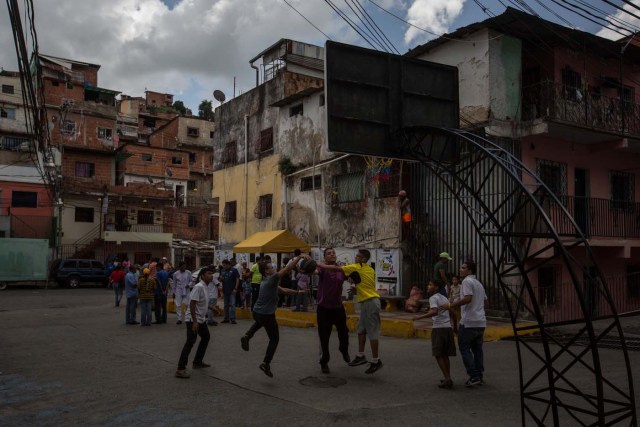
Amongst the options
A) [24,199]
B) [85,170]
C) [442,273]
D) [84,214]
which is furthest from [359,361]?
[85,170]

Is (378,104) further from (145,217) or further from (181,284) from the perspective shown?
(145,217)

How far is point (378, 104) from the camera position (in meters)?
10.3

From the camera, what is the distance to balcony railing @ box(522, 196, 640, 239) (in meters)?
16.8

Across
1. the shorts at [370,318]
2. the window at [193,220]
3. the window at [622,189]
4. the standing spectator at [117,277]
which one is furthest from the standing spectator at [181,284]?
the window at [193,220]

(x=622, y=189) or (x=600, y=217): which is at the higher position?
Answer: (x=622, y=189)

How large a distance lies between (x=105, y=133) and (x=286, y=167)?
28.2 meters

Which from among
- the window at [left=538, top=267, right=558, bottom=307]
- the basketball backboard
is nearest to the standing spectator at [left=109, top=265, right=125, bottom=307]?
the basketball backboard

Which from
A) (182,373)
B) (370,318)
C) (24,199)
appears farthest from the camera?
(24,199)

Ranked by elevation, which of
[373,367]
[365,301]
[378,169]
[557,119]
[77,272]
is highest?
[557,119]

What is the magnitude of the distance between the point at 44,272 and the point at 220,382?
27489 mm

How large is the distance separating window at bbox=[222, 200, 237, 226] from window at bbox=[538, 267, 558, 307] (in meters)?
15.3

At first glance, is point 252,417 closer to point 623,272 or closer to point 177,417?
point 177,417

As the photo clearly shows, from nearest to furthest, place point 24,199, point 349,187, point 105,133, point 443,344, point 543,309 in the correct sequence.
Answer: point 443,344 → point 543,309 → point 349,187 → point 24,199 → point 105,133

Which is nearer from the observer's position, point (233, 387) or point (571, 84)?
point (233, 387)
